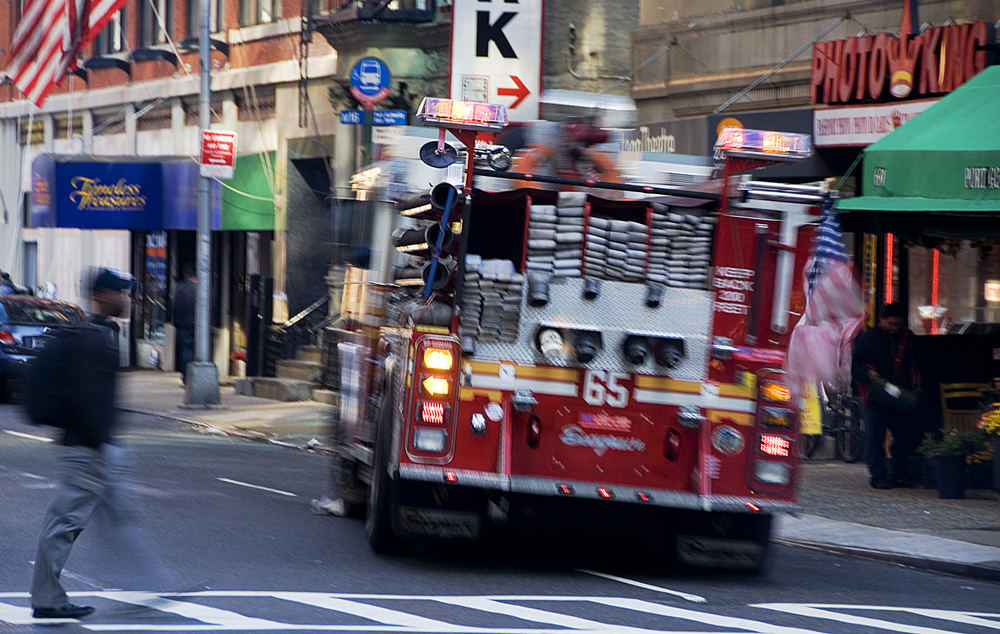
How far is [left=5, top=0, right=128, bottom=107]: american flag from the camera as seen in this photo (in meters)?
26.1

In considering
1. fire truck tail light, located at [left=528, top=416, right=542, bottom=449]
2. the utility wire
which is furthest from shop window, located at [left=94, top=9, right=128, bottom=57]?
fire truck tail light, located at [left=528, top=416, right=542, bottom=449]

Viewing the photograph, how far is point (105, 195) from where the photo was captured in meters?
29.4

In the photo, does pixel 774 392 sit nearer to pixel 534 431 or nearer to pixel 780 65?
pixel 534 431

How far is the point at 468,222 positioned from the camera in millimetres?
9633

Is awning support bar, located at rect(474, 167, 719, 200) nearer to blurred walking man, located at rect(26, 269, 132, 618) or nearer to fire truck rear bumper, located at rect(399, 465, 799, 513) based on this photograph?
fire truck rear bumper, located at rect(399, 465, 799, 513)

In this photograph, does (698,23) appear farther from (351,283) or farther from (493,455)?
(493,455)

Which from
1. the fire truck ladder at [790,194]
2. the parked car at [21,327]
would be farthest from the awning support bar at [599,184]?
the parked car at [21,327]

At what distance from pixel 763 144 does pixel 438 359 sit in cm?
249

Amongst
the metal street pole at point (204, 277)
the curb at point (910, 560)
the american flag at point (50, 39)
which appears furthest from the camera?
the american flag at point (50, 39)

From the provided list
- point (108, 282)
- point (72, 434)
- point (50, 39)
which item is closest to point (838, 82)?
point (108, 282)

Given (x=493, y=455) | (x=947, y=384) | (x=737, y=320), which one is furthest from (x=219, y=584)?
(x=947, y=384)

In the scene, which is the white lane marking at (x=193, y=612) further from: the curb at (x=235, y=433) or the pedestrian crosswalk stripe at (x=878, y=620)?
the curb at (x=235, y=433)

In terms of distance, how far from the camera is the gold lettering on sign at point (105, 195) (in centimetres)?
2911

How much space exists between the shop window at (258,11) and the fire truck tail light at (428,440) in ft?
69.7
